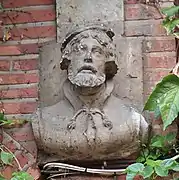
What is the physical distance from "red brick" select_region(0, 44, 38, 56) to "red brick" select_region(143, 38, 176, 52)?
47 cm

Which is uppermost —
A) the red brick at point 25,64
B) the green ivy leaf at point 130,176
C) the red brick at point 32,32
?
the red brick at point 32,32

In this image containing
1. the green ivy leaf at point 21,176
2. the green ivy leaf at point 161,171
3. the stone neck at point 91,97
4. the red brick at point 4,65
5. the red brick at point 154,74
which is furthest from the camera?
the red brick at point 4,65

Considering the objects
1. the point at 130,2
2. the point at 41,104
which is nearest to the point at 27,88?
the point at 41,104

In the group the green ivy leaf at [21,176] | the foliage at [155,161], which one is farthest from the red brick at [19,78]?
the foliage at [155,161]

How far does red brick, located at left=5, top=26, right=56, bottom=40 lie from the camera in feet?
11.2

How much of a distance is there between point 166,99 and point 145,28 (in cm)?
42

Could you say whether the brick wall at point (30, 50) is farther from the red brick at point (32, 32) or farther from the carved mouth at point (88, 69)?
the carved mouth at point (88, 69)

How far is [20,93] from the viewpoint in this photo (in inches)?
132

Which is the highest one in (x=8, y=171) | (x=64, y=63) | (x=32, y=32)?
(x=32, y=32)

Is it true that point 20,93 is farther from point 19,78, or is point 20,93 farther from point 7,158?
point 7,158

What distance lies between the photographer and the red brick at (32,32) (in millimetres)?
3426

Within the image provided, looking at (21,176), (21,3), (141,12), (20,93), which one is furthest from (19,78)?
(141,12)

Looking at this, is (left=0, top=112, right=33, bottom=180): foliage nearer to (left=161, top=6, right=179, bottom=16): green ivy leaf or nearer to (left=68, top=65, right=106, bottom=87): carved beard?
(left=68, top=65, right=106, bottom=87): carved beard

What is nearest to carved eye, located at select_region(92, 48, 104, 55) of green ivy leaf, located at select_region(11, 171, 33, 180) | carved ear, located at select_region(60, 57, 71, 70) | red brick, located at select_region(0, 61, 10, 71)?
carved ear, located at select_region(60, 57, 71, 70)
